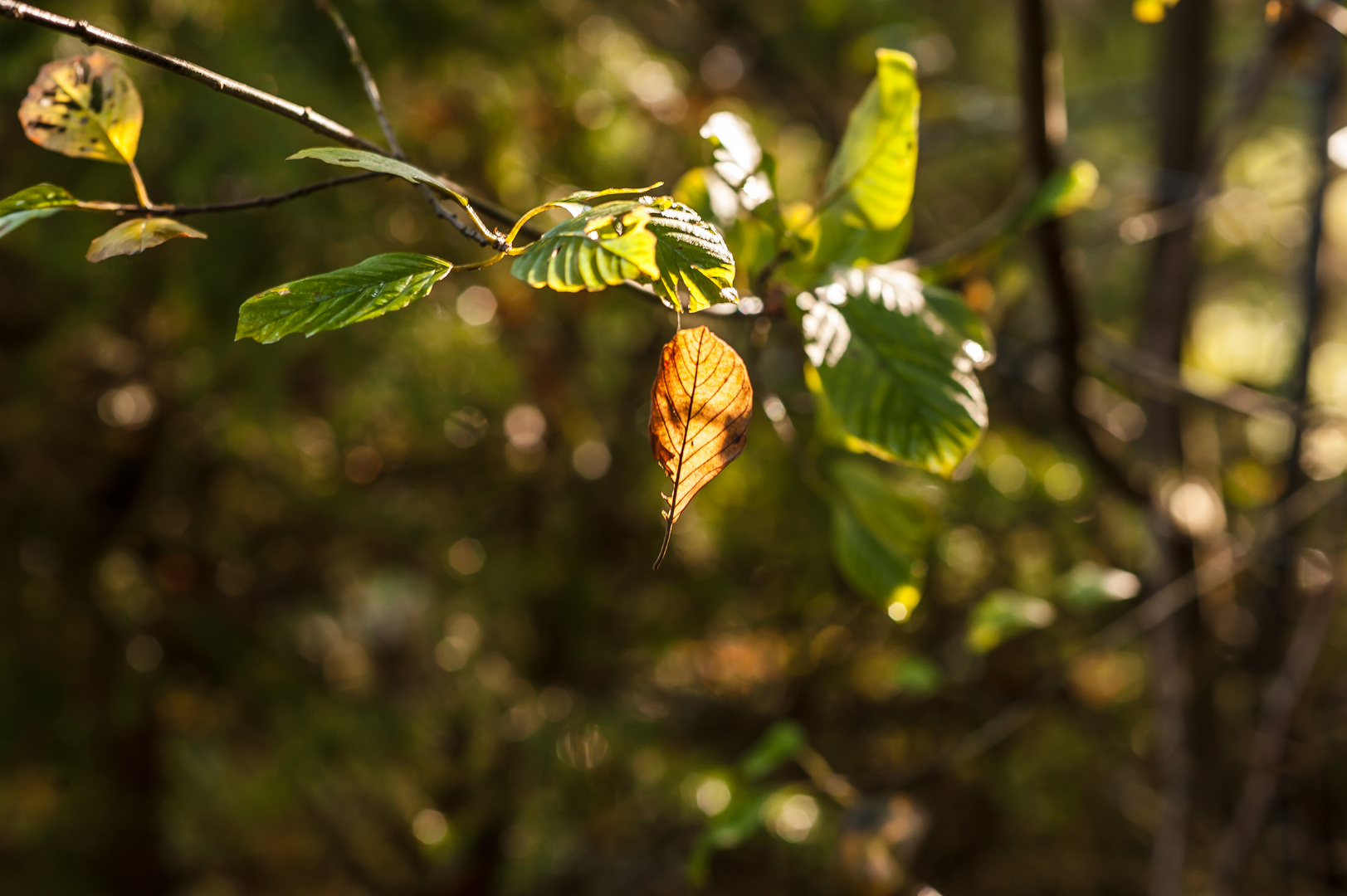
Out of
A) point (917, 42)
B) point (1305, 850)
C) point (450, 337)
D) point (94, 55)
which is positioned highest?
point (94, 55)

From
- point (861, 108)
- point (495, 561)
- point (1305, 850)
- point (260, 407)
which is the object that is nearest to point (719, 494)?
point (495, 561)

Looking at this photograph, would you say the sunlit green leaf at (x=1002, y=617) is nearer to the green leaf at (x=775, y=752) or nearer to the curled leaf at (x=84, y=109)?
the green leaf at (x=775, y=752)

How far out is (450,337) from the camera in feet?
5.00

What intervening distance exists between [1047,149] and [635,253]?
24.8 inches

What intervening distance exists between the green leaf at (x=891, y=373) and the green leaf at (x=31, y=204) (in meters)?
0.37

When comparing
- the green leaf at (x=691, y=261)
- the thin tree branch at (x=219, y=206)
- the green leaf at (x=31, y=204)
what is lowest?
the green leaf at (x=691, y=261)

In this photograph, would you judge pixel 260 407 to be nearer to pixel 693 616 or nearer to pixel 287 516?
pixel 287 516

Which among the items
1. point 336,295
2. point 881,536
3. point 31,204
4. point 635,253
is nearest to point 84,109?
point 31,204

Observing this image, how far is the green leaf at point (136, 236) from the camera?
38cm

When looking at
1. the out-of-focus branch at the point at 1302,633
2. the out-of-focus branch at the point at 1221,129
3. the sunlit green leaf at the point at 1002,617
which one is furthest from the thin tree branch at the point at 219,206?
the out-of-focus branch at the point at 1302,633

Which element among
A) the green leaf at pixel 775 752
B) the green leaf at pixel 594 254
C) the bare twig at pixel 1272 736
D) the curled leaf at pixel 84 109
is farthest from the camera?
the bare twig at pixel 1272 736

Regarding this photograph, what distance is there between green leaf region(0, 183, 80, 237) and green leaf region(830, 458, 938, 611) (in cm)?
52

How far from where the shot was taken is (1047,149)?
30.6 inches

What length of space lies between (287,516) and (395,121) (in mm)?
951
